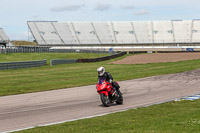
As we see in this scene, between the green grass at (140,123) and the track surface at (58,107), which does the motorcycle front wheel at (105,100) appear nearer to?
the track surface at (58,107)

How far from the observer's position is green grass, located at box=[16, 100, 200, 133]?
26.3ft

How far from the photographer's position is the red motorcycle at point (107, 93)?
13055mm

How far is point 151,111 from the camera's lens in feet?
36.7

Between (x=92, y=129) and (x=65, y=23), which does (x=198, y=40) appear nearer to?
(x=65, y=23)

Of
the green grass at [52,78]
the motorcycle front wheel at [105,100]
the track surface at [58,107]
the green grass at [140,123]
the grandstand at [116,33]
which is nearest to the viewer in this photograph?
the green grass at [140,123]

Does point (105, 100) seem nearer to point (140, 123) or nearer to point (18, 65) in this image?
point (140, 123)

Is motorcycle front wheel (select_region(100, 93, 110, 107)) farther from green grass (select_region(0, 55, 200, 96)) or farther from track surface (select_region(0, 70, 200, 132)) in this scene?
green grass (select_region(0, 55, 200, 96))

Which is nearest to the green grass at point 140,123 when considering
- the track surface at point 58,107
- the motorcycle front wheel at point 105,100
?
the track surface at point 58,107

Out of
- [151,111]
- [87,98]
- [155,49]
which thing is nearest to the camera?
[151,111]

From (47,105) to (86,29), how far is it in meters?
106

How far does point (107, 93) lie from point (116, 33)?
10289cm

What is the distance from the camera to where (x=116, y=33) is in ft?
378

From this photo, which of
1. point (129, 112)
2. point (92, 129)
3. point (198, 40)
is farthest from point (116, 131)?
point (198, 40)

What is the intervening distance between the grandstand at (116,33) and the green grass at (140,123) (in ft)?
326
